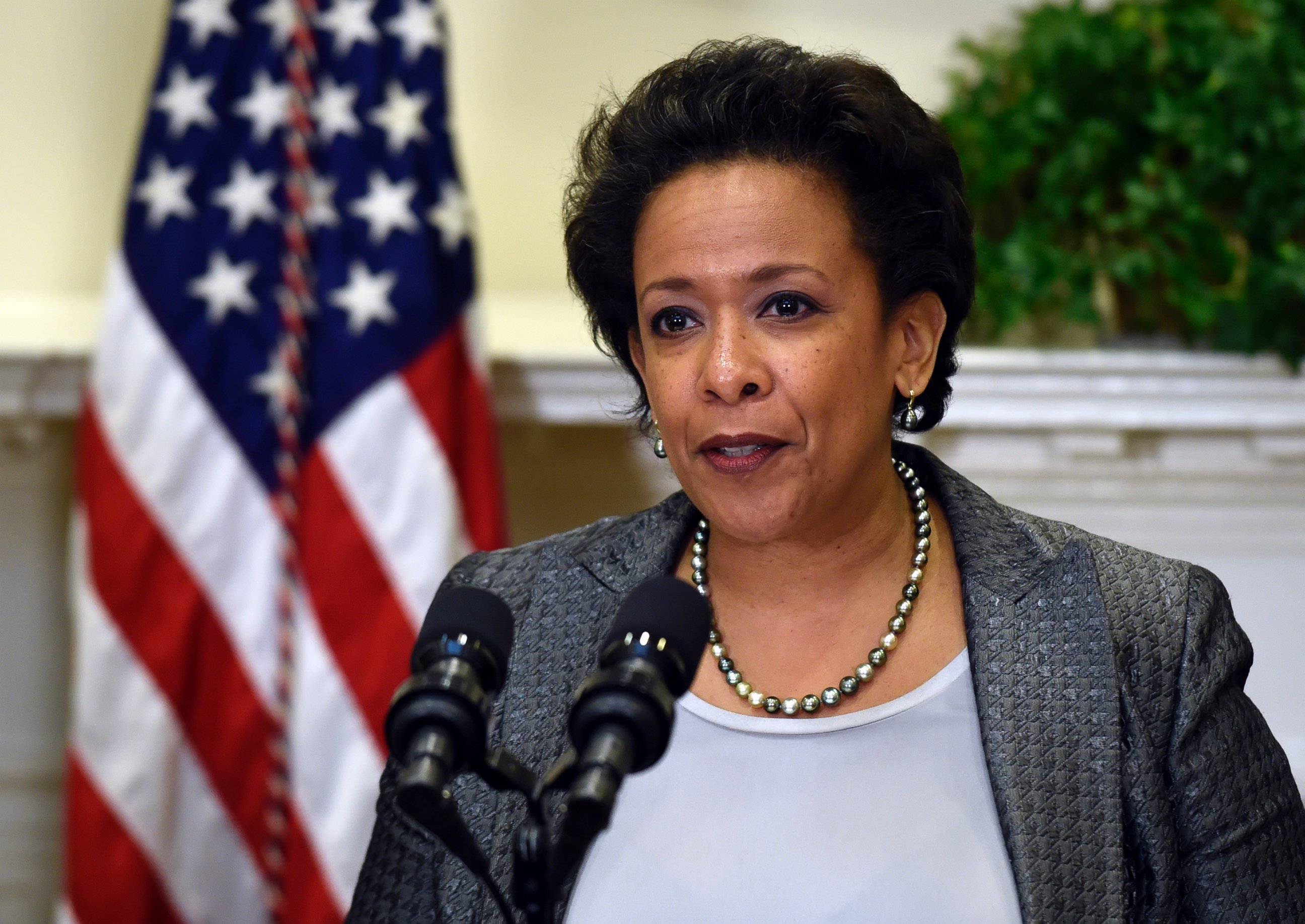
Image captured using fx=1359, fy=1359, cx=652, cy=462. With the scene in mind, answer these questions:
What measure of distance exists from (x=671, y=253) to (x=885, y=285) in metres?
0.24

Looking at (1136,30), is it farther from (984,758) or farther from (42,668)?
(42,668)

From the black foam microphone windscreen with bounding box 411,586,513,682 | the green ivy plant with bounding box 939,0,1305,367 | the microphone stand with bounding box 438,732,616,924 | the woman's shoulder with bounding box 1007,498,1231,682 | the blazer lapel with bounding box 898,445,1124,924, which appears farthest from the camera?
the green ivy plant with bounding box 939,0,1305,367

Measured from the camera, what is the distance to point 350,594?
253 centimetres

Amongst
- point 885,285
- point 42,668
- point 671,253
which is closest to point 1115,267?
point 885,285

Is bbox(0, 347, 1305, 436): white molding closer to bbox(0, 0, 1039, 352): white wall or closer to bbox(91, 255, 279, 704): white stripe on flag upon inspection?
bbox(91, 255, 279, 704): white stripe on flag

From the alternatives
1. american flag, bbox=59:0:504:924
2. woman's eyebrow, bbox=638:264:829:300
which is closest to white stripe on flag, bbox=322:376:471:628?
Answer: american flag, bbox=59:0:504:924

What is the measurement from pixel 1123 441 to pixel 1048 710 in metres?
1.44

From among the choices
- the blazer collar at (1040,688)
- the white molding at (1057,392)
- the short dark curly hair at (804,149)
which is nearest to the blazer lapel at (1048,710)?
the blazer collar at (1040,688)

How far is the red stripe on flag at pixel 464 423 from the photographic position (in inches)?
100

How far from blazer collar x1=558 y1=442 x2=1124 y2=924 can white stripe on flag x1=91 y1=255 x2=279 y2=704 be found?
116cm

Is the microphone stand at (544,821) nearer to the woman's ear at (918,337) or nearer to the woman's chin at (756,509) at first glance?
the woman's chin at (756,509)

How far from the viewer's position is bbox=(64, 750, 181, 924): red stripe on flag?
8.30ft

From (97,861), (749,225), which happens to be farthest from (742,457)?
(97,861)

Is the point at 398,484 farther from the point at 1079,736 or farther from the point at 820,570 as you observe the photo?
the point at 1079,736
